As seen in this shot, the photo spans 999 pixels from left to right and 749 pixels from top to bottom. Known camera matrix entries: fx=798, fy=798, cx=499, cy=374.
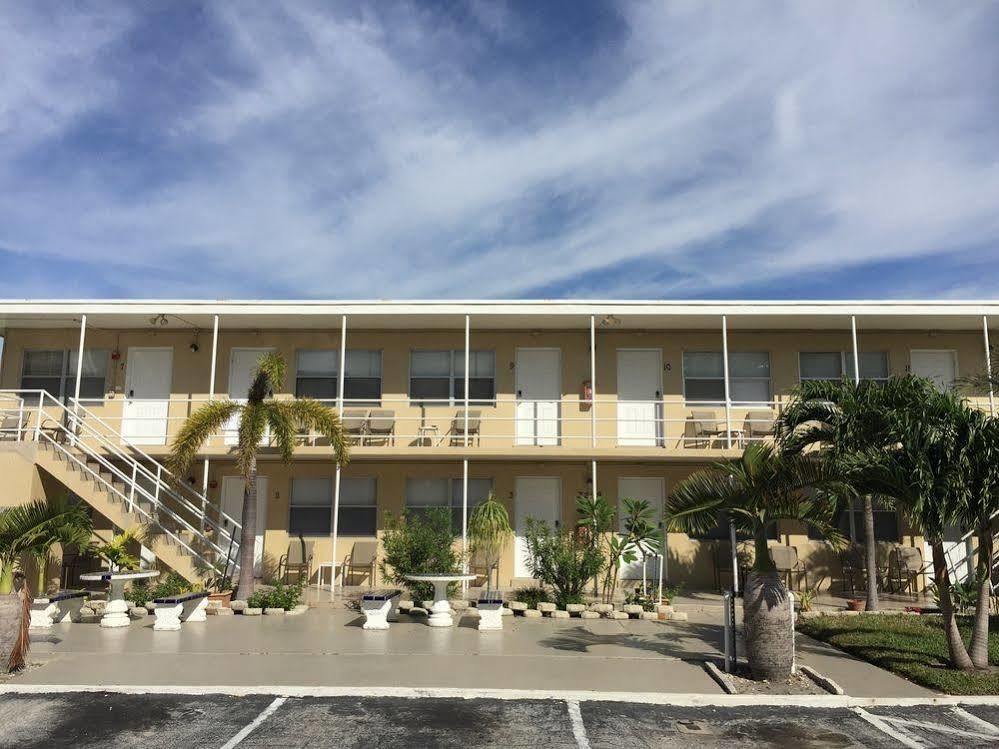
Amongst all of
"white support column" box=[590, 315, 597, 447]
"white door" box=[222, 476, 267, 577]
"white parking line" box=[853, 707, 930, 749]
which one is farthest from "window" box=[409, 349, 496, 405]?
"white parking line" box=[853, 707, 930, 749]

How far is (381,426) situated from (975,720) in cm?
1220

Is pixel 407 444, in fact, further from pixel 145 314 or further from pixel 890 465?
pixel 890 465

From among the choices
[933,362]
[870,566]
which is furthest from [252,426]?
[933,362]

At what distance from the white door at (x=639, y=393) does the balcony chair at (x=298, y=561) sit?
7202 millimetres

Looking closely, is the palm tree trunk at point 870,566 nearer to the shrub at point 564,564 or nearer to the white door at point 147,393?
the shrub at point 564,564

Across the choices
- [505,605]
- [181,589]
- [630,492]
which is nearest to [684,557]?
[630,492]

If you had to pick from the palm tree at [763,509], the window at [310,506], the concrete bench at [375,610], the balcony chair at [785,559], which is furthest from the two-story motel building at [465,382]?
the palm tree at [763,509]

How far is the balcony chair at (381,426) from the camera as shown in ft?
55.2

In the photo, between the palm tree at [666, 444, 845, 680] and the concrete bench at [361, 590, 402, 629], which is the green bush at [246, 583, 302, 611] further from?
the palm tree at [666, 444, 845, 680]

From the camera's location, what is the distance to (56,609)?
500 inches

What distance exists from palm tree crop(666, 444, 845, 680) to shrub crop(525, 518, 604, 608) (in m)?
4.09

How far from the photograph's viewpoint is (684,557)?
17.0 m

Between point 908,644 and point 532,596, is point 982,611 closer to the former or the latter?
point 908,644

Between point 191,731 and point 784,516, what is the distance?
6.71 metres
